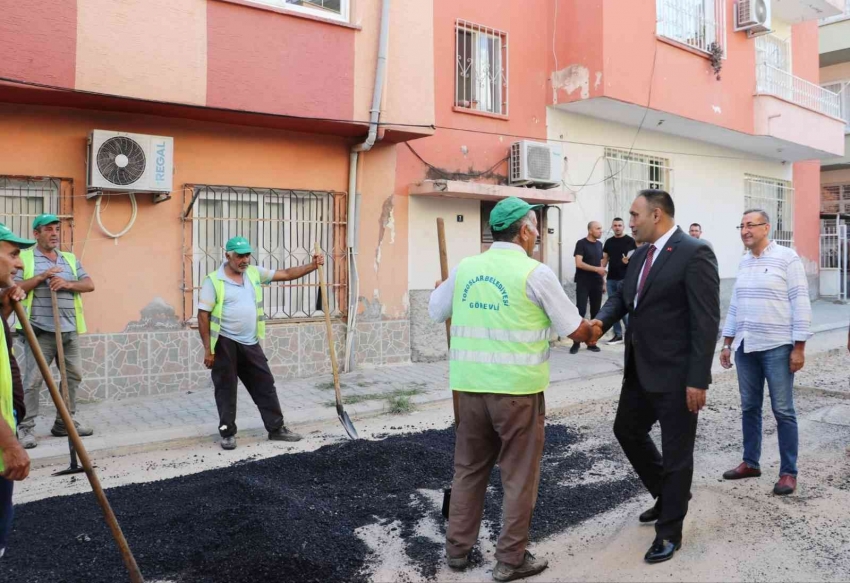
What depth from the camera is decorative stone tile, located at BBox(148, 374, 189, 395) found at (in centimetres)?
799

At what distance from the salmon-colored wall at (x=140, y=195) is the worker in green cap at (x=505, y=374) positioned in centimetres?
550

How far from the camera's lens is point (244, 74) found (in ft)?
26.1

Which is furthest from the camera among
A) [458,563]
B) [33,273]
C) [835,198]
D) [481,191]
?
[835,198]

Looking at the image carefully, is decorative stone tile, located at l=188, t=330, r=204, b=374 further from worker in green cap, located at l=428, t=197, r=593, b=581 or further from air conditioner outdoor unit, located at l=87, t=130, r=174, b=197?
worker in green cap, located at l=428, t=197, r=593, b=581

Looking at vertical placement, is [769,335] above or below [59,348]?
above

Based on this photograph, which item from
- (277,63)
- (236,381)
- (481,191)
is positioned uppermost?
(277,63)

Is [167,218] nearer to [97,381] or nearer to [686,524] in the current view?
[97,381]

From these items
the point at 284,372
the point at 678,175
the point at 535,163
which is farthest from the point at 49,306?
the point at 678,175

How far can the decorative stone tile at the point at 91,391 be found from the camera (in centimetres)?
754

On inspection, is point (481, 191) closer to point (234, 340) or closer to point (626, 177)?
point (626, 177)

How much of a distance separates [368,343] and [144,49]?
4.56m

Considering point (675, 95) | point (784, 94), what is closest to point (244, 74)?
point (675, 95)

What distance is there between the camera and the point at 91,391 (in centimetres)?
761

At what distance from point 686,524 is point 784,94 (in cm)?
1460
